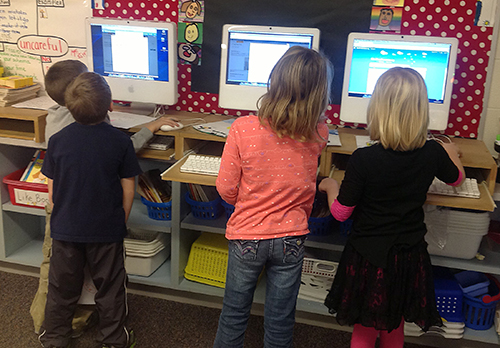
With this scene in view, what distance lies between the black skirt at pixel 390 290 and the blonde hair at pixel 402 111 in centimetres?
36

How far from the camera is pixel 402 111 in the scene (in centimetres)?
149

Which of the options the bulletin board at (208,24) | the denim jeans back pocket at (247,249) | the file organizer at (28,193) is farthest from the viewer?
the file organizer at (28,193)

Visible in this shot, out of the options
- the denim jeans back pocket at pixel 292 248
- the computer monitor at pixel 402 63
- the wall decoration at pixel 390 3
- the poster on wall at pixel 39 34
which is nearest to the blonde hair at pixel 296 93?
the denim jeans back pocket at pixel 292 248

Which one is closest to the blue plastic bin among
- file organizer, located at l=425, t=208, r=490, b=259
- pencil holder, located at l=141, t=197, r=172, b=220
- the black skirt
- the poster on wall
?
file organizer, located at l=425, t=208, r=490, b=259

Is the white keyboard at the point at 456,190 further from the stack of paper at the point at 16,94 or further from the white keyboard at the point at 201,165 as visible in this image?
the stack of paper at the point at 16,94

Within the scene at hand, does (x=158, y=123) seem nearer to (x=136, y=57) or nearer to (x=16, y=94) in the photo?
(x=136, y=57)

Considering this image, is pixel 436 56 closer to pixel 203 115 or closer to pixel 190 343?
pixel 203 115

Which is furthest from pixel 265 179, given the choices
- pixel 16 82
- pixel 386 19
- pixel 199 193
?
A: pixel 16 82

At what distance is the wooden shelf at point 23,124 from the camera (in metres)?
2.24

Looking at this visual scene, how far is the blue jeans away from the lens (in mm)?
1574

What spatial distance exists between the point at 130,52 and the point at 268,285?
4.50ft

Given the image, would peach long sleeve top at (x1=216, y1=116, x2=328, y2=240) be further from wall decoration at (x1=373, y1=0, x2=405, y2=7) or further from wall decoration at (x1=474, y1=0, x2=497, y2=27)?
wall decoration at (x1=474, y1=0, x2=497, y2=27)

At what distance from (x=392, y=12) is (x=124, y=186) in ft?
4.78

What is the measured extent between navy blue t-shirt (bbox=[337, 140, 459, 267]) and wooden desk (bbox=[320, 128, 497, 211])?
13 cm
